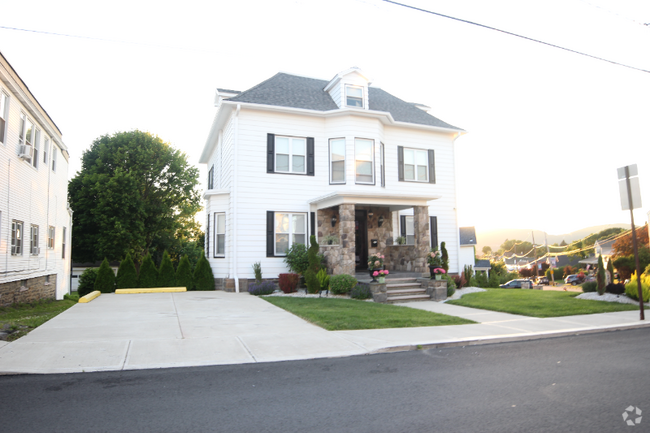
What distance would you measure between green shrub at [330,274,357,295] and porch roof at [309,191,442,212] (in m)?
2.50

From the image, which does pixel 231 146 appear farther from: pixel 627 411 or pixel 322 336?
pixel 627 411

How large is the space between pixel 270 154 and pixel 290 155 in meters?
0.80

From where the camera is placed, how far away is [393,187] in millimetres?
17516

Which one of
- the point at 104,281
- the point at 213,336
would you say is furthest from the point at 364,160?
the point at 104,281

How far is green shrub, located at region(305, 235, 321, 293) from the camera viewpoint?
46.5 feet

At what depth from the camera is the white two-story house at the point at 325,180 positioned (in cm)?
1543

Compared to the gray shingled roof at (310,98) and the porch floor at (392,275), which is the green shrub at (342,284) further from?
the gray shingled roof at (310,98)

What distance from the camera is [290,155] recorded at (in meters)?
16.3

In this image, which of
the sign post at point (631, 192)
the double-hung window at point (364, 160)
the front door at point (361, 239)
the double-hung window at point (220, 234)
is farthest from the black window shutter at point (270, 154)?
the sign post at point (631, 192)

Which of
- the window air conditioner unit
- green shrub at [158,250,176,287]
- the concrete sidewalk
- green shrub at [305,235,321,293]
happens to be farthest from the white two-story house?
the window air conditioner unit

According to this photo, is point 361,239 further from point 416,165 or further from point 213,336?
point 213,336

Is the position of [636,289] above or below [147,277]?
below

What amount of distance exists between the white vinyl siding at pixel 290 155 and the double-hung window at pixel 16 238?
27.8 feet

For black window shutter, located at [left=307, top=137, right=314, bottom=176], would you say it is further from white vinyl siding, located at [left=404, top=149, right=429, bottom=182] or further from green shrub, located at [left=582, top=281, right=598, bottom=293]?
green shrub, located at [left=582, top=281, right=598, bottom=293]
